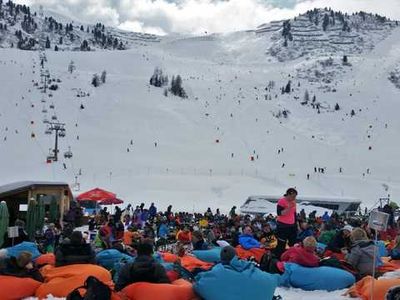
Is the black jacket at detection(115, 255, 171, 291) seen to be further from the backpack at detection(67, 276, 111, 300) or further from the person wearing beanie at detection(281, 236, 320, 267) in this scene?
the person wearing beanie at detection(281, 236, 320, 267)

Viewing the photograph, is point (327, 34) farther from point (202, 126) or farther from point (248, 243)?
point (248, 243)

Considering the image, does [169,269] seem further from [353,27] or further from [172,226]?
[353,27]

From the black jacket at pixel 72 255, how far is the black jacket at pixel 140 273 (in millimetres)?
1231

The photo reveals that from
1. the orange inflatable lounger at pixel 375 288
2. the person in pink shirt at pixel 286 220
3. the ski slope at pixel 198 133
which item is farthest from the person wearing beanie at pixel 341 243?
the ski slope at pixel 198 133

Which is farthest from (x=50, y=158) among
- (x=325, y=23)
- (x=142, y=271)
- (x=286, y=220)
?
(x=325, y=23)

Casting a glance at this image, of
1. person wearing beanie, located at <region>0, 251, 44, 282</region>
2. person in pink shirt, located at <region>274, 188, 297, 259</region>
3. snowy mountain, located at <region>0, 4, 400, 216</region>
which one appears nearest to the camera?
person wearing beanie, located at <region>0, 251, 44, 282</region>

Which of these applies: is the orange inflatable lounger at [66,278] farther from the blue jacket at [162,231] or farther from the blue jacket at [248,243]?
the blue jacket at [162,231]

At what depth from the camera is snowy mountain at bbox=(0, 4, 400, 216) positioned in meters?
46.0

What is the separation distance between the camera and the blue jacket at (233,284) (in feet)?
19.6

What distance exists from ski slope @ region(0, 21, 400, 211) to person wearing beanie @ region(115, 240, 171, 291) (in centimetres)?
2941

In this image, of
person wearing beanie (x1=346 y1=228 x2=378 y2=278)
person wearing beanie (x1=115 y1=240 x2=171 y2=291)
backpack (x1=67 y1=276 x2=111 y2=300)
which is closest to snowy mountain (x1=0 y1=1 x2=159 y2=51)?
person wearing beanie (x1=346 y1=228 x2=378 y2=278)

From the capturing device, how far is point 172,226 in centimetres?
1962

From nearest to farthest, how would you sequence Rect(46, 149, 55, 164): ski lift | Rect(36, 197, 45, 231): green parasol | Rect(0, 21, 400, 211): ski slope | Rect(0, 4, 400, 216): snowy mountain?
Rect(36, 197, 45, 231): green parasol, Rect(0, 21, 400, 211): ski slope, Rect(0, 4, 400, 216): snowy mountain, Rect(46, 149, 55, 164): ski lift

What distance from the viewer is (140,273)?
6316mm
